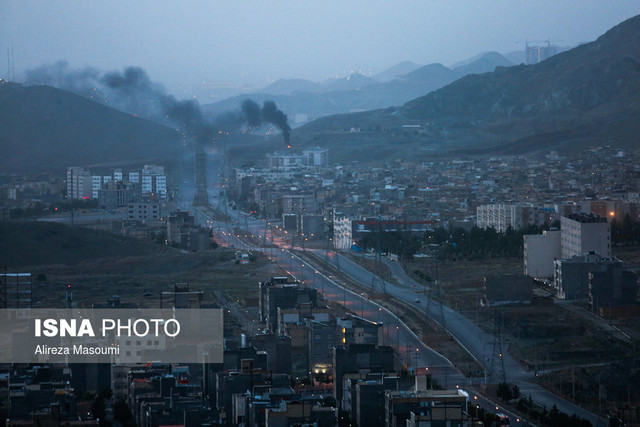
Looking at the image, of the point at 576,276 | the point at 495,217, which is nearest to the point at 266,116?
the point at 495,217

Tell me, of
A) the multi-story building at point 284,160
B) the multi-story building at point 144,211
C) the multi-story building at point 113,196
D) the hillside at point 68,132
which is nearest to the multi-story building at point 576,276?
the multi-story building at point 144,211

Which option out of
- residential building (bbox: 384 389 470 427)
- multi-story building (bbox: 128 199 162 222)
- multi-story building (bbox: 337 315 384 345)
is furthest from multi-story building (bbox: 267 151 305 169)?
residential building (bbox: 384 389 470 427)

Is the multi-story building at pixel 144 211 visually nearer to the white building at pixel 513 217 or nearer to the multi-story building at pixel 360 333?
the white building at pixel 513 217

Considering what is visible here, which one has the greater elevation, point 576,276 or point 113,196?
point 113,196

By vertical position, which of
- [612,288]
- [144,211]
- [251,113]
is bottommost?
[612,288]

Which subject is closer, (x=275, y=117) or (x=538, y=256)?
(x=538, y=256)

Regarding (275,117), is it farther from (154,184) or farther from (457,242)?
(457,242)

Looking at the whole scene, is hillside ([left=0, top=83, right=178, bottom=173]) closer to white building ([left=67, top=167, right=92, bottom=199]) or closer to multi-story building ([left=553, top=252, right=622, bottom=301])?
white building ([left=67, top=167, right=92, bottom=199])
